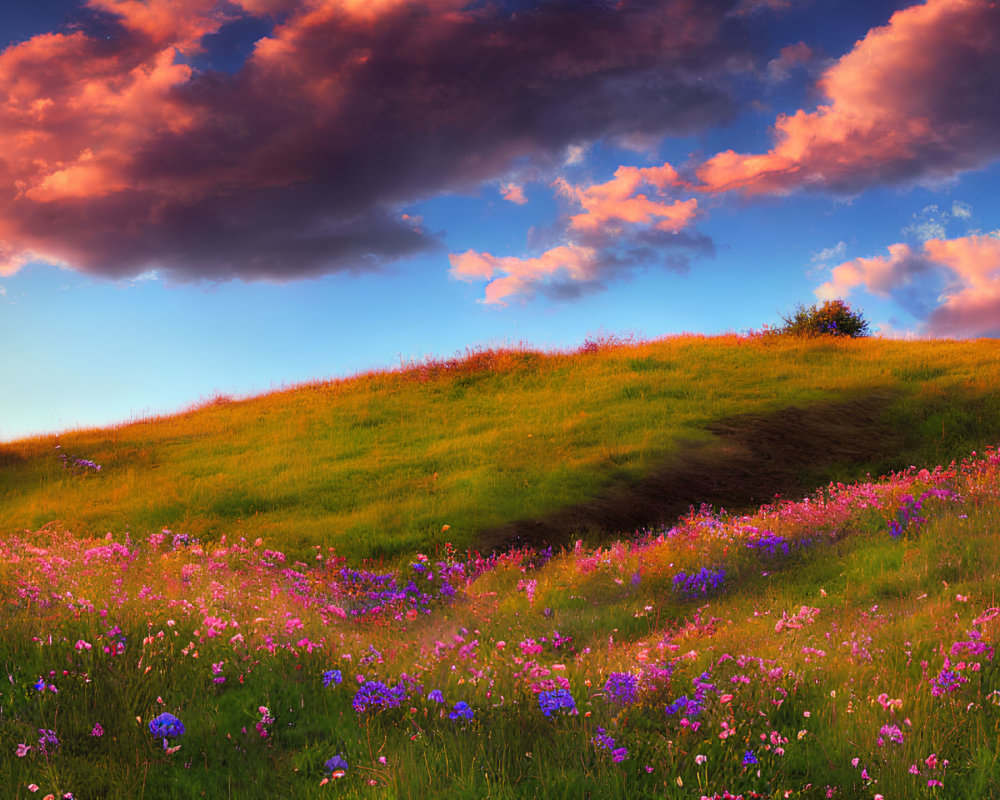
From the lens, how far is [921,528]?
9.55 meters

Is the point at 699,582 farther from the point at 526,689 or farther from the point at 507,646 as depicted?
the point at 526,689

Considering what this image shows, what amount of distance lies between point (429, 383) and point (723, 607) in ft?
60.2

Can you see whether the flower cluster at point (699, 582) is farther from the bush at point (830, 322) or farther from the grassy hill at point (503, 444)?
the bush at point (830, 322)

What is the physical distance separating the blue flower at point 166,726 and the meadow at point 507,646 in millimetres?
26

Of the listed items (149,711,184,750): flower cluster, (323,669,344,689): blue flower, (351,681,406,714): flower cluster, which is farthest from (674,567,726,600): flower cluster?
(149,711,184,750): flower cluster

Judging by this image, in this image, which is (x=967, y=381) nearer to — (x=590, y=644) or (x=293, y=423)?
(x=590, y=644)

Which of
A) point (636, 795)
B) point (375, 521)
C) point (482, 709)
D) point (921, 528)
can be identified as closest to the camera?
point (636, 795)

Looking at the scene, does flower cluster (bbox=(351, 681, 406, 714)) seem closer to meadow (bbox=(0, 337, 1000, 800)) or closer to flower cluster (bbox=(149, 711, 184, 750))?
meadow (bbox=(0, 337, 1000, 800))

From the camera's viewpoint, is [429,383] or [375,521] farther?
[429,383]

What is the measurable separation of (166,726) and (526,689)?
2.59 m

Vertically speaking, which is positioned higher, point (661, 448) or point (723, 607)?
point (661, 448)

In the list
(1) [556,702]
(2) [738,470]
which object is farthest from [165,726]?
(2) [738,470]

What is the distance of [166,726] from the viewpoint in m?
4.68

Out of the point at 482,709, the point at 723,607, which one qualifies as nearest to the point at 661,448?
the point at 723,607
